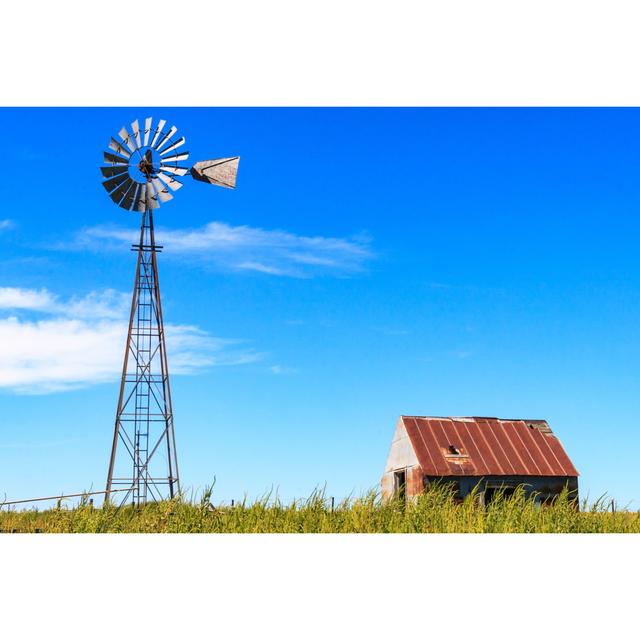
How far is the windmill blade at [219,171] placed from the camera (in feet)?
73.2

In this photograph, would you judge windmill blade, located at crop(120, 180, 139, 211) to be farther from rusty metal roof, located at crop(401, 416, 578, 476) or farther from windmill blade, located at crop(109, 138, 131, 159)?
rusty metal roof, located at crop(401, 416, 578, 476)

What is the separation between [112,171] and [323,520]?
1533 centimetres

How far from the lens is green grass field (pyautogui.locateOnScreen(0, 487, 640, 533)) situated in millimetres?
12078

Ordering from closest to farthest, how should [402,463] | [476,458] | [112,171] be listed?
[476,458] < [402,463] < [112,171]

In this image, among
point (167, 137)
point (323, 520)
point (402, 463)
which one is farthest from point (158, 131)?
point (323, 520)

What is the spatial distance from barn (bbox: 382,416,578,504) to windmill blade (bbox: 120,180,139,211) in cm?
1111

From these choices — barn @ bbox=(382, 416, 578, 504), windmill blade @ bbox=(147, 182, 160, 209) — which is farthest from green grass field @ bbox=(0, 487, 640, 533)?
windmill blade @ bbox=(147, 182, 160, 209)

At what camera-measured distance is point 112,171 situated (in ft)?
75.3

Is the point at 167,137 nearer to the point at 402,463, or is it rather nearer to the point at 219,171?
the point at 219,171

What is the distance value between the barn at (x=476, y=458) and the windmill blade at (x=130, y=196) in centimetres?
1111

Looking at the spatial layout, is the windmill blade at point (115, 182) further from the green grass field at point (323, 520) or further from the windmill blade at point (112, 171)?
the green grass field at point (323, 520)
